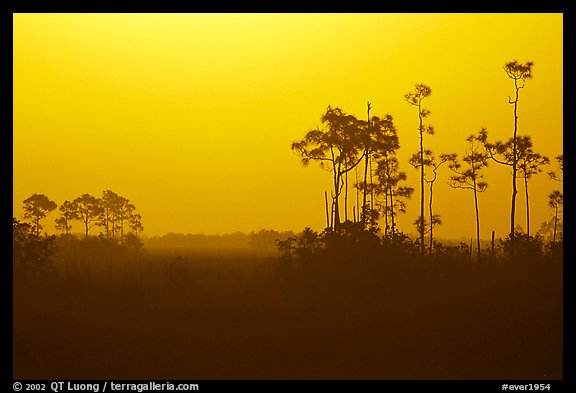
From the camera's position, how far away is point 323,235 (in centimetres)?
3300

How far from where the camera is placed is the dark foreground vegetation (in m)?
17.1

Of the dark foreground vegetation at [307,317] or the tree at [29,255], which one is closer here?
the dark foreground vegetation at [307,317]

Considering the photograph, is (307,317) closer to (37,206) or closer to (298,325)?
(298,325)

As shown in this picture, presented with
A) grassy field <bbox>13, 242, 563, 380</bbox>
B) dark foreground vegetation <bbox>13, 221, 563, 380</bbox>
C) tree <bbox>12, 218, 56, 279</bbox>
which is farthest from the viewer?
tree <bbox>12, 218, 56, 279</bbox>

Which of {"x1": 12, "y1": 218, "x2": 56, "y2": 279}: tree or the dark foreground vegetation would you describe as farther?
{"x1": 12, "y1": 218, "x2": 56, "y2": 279}: tree

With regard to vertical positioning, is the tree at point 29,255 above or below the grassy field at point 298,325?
above

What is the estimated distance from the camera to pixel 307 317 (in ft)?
73.0

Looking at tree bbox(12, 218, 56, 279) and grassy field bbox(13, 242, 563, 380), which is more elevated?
tree bbox(12, 218, 56, 279)

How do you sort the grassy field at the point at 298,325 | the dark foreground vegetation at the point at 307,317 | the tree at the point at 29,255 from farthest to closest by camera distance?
the tree at the point at 29,255 < the dark foreground vegetation at the point at 307,317 < the grassy field at the point at 298,325

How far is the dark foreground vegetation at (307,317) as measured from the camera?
17.1 m

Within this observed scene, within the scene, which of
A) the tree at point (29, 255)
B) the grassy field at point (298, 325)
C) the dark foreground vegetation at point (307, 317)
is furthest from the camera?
the tree at point (29, 255)

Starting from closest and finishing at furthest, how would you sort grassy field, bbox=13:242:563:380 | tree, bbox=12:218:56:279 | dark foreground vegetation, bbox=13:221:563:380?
grassy field, bbox=13:242:563:380 < dark foreground vegetation, bbox=13:221:563:380 < tree, bbox=12:218:56:279

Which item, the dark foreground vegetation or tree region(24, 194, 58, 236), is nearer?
the dark foreground vegetation

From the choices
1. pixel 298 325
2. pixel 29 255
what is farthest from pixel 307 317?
pixel 29 255
